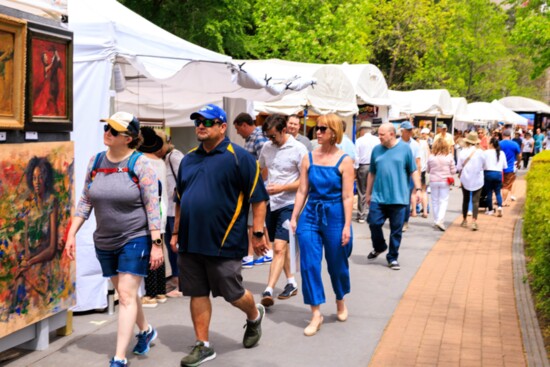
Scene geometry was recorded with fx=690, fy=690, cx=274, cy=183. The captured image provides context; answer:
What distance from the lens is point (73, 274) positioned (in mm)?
5660

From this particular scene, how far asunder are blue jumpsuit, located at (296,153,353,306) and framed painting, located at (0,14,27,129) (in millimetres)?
2467

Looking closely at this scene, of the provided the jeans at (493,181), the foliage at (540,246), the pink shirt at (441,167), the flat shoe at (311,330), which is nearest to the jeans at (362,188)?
the pink shirt at (441,167)

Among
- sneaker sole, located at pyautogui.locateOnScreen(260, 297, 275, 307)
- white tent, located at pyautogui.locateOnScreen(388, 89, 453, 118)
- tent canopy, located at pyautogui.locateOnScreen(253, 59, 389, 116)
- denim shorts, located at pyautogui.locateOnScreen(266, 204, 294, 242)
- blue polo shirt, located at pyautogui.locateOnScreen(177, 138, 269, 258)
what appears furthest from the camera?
white tent, located at pyautogui.locateOnScreen(388, 89, 453, 118)

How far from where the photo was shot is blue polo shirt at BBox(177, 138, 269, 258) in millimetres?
4883

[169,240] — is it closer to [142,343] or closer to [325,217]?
[325,217]

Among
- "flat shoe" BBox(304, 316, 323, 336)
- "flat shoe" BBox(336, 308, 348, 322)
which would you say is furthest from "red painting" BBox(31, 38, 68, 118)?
"flat shoe" BBox(336, 308, 348, 322)

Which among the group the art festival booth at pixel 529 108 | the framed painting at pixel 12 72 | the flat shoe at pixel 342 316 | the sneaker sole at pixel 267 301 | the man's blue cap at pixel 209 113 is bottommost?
the flat shoe at pixel 342 316

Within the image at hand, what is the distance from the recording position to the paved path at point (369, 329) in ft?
17.2

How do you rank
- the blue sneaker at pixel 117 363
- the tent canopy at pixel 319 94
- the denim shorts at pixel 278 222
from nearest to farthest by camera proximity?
the blue sneaker at pixel 117 363
the denim shorts at pixel 278 222
the tent canopy at pixel 319 94

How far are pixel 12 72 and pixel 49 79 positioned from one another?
0.47 m

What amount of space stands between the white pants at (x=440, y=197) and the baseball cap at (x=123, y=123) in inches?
346

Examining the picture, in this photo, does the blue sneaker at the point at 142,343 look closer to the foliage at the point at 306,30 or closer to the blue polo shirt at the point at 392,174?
the blue polo shirt at the point at 392,174

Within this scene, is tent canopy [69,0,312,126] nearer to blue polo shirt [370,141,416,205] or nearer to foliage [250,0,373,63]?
blue polo shirt [370,141,416,205]

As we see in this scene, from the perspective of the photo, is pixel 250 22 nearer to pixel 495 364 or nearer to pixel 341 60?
pixel 341 60
